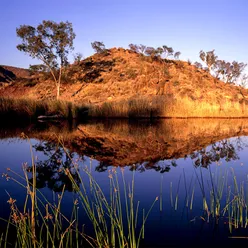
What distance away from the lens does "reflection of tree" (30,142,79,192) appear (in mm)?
2742

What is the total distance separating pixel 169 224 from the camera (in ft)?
6.38

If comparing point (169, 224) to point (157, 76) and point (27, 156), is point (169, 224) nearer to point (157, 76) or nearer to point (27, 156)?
point (27, 156)

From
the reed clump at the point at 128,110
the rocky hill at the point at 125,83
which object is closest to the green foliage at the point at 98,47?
the rocky hill at the point at 125,83

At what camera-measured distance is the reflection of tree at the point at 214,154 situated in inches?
155

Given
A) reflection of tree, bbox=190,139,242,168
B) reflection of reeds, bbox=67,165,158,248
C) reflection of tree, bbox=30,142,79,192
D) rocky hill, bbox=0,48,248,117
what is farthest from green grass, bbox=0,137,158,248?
rocky hill, bbox=0,48,248,117

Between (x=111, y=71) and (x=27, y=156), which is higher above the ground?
(x=111, y=71)

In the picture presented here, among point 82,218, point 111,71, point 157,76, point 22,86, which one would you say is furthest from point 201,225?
point 22,86

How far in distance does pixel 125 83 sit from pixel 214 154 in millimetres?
23255

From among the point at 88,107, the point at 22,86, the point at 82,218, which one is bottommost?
the point at 82,218

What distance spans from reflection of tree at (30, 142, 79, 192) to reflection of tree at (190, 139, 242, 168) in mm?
1672

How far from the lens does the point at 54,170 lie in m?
3.37

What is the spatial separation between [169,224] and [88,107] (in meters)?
12.8

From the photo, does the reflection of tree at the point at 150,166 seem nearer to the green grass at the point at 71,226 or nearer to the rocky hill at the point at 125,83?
the green grass at the point at 71,226

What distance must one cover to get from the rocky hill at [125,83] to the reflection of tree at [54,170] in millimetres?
17535
